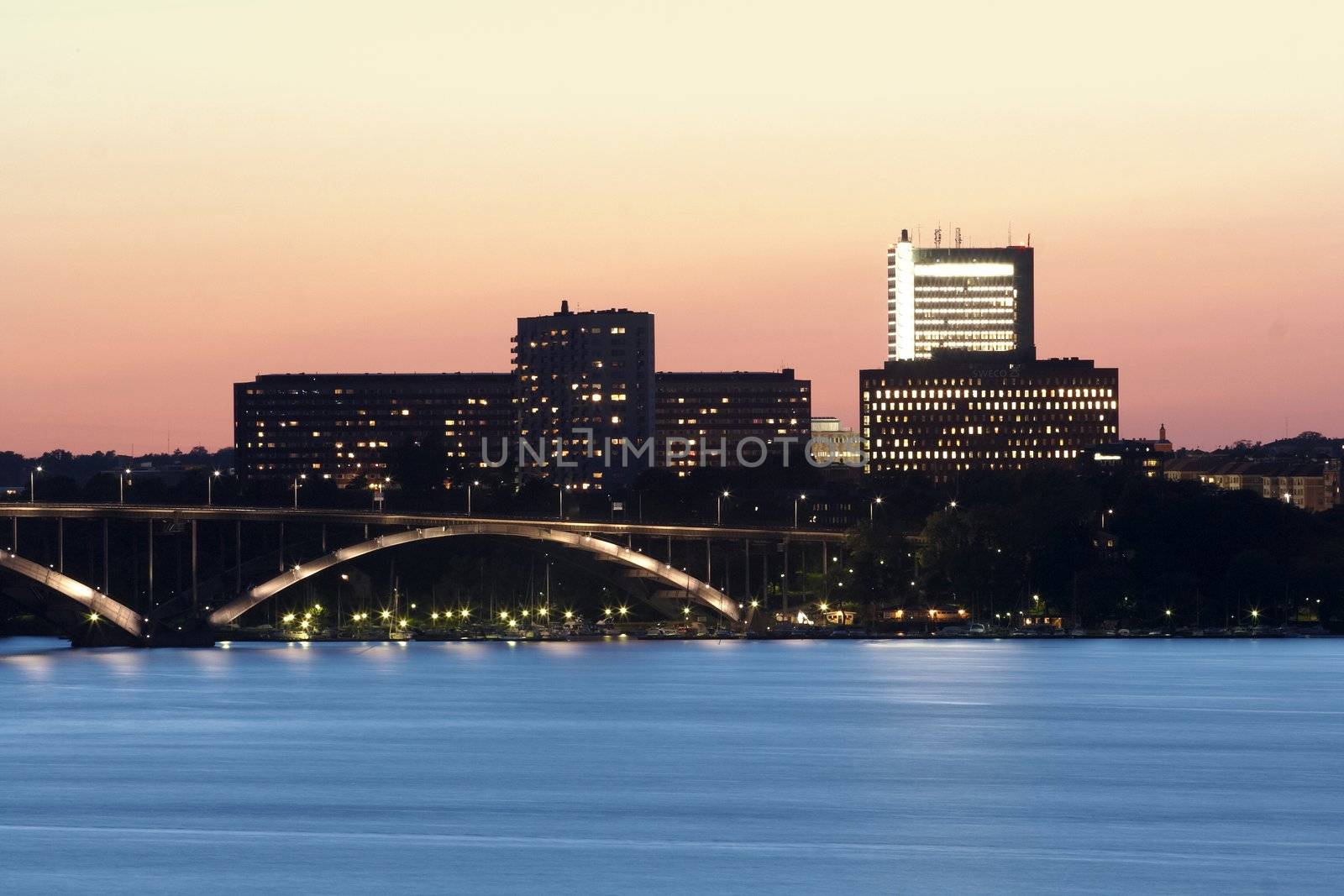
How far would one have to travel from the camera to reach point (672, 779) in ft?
249

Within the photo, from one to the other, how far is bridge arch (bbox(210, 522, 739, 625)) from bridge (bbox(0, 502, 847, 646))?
0.38ft

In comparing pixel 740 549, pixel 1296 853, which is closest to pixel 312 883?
pixel 1296 853

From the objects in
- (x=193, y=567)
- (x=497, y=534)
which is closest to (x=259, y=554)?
(x=497, y=534)

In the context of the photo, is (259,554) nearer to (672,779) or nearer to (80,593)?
(80,593)

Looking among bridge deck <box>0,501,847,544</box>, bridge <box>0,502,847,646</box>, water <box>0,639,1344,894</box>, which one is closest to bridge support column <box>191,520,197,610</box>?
bridge <box>0,502,847,646</box>

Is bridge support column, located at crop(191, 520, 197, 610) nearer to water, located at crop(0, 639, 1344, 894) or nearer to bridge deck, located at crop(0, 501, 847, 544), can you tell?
bridge deck, located at crop(0, 501, 847, 544)

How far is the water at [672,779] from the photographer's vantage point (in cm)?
5603

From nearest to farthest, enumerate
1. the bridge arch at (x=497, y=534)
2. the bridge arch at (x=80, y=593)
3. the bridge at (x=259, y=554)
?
the bridge arch at (x=80, y=593), the bridge at (x=259, y=554), the bridge arch at (x=497, y=534)

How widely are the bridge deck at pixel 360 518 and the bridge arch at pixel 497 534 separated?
71 cm

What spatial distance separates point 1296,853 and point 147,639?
99.0 m

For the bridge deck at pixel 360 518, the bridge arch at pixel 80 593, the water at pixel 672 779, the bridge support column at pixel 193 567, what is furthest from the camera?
the bridge support column at pixel 193 567

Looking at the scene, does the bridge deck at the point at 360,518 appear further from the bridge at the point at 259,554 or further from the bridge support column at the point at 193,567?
the bridge support column at the point at 193,567

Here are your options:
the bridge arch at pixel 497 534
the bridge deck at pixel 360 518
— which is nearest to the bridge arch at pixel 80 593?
the bridge deck at pixel 360 518

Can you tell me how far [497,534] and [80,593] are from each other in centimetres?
3137
